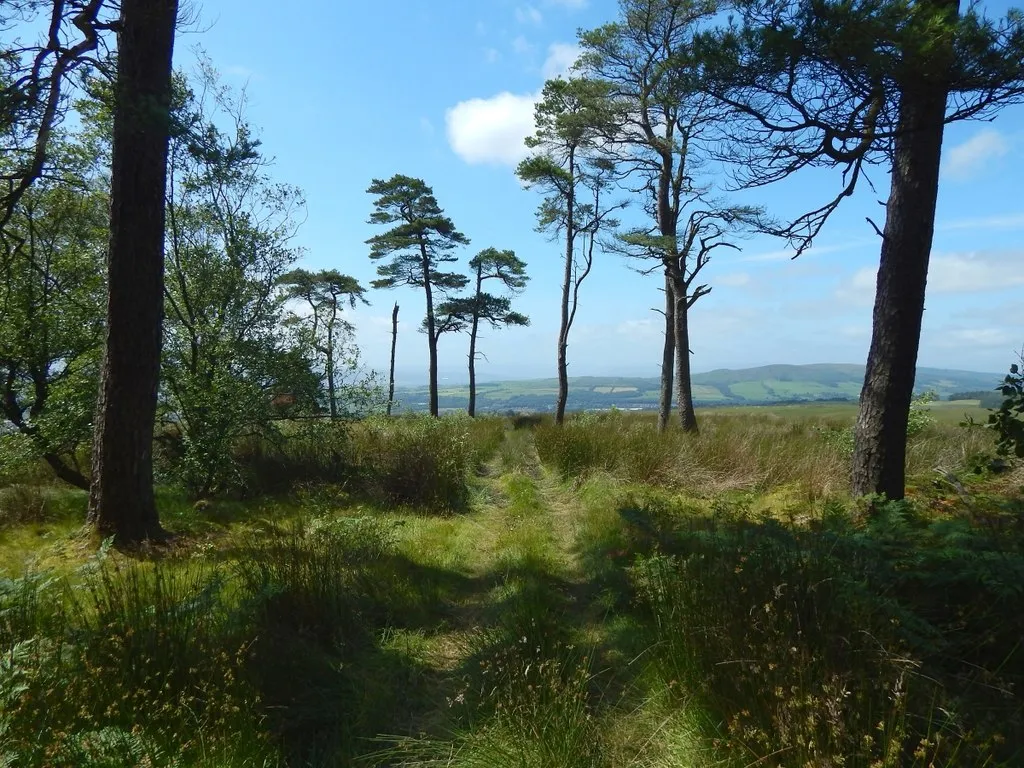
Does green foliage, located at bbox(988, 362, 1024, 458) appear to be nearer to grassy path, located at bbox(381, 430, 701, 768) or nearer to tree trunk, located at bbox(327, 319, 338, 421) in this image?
grassy path, located at bbox(381, 430, 701, 768)

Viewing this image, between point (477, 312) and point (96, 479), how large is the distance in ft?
78.7

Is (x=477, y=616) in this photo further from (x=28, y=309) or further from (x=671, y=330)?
(x=671, y=330)

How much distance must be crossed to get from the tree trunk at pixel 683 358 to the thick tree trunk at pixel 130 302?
11.6m

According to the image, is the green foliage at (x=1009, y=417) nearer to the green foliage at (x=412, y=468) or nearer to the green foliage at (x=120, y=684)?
the green foliage at (x=120, y=684)

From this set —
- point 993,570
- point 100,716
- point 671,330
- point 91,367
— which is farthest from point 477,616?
point 671,330

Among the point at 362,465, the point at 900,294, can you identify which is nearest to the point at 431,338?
the point at 362,465

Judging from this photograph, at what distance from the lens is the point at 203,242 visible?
8078 mm

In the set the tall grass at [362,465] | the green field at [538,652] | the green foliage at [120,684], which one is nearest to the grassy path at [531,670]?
the green field at [538,652]

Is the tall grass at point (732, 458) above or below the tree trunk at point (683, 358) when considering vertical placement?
below

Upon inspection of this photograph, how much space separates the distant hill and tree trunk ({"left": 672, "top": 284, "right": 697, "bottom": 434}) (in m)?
45.1

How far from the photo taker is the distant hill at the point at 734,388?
70250 millimetres

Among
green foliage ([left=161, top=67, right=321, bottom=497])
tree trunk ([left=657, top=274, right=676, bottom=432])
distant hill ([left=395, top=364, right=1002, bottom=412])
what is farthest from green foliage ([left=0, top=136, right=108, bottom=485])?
distant hill ([left=395, top=364, right=1002, bottom=412])

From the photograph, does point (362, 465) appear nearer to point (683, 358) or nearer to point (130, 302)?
point (130, 302)

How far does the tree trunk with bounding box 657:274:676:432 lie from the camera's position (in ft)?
48.2
